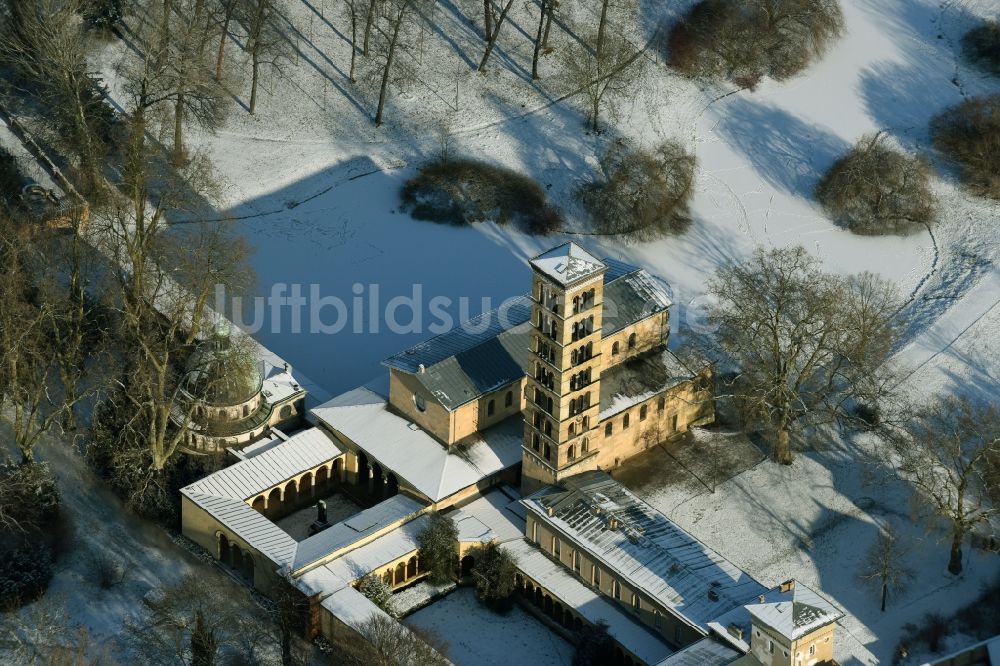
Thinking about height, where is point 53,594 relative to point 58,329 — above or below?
below

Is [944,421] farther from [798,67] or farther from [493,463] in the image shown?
[798,67]

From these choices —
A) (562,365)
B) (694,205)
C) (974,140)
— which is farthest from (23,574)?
(974,140)

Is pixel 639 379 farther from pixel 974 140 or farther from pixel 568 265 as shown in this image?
pixel 974 140

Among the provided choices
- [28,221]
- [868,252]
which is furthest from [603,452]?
[28,221]

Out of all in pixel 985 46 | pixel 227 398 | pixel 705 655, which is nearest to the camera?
pixel 705 655

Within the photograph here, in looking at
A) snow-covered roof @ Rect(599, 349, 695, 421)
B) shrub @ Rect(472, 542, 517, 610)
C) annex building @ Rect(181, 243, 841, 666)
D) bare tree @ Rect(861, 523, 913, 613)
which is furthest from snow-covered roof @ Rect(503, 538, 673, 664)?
bare tree @ Rect(861, 523, 913, 613)

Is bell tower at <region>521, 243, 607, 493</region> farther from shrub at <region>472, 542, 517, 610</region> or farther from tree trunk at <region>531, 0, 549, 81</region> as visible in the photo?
tree trunk at <region>531, 0, 549, 81</region>
